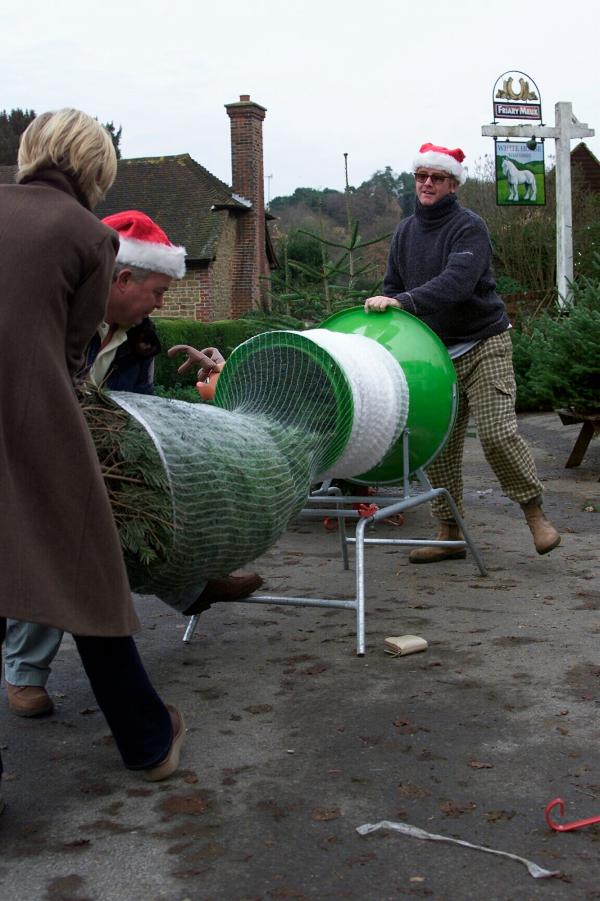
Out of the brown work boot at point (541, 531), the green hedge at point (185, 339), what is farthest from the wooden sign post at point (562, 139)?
the brown work boot at point (541, 531)

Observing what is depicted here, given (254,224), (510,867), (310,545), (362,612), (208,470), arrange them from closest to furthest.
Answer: (510,867), (208,470), (362,612), (310,545), (254,224)

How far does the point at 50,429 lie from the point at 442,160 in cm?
353

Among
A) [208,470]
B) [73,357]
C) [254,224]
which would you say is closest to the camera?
[73,357]

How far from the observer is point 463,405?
5863mm

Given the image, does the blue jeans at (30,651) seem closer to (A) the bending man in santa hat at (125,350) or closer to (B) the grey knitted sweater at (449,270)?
(A) the bending man in santa hat at (125,350)

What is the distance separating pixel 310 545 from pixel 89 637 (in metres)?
3.89

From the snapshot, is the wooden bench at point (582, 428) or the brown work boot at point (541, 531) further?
the wooden bench at point (582, 428)

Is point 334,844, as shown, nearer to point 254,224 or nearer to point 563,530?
point 563,530

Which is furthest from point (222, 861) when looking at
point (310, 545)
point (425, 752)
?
point (310, 545)

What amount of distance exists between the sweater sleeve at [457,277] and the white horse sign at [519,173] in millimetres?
13672

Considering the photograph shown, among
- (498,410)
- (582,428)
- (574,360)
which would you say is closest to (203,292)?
(582,428)

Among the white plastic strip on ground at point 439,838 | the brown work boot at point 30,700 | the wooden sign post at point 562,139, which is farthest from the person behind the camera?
the wooden sign post at point 562,139

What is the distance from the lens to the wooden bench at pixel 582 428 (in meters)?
9.29

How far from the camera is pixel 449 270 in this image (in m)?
5.40
